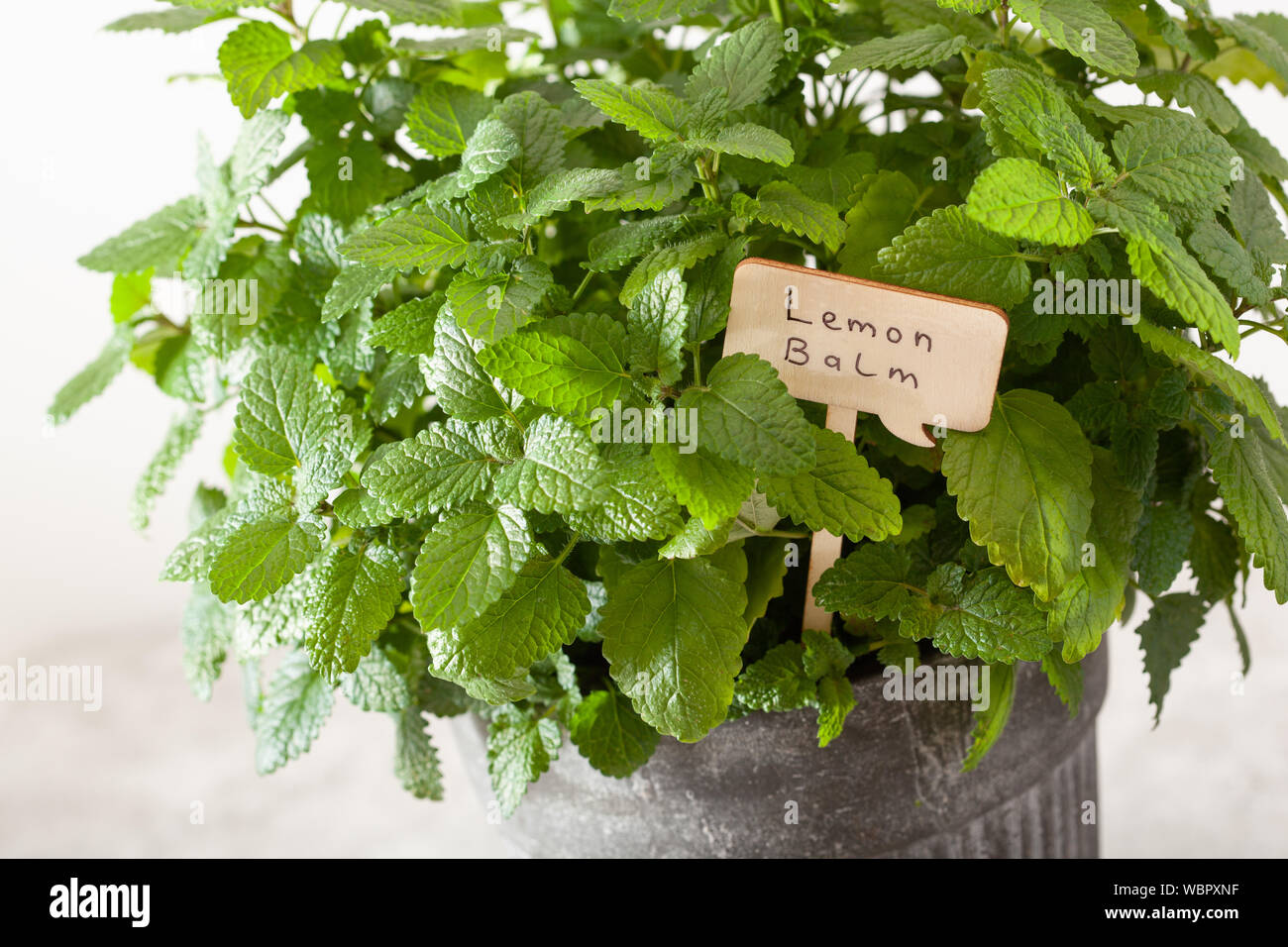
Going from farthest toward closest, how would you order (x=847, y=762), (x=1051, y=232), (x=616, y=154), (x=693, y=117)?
(x=616, y=154), (x=847, y=762), (x=693, y=117), (x=1051, y=232)

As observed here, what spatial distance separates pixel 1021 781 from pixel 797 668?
30 cm

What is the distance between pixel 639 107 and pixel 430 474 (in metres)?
0.28

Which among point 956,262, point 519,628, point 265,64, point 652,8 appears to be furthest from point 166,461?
point 956,262

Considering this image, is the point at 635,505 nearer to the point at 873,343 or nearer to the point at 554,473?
the point at 554,473

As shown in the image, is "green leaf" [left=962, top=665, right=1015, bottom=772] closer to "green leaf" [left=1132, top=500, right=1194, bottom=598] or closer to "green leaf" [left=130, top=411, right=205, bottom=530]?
"green leaf" [left=1132, top=500, right=1194, bottom=598]

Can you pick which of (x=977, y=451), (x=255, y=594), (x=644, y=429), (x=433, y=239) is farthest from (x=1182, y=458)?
(x=255, y=594)

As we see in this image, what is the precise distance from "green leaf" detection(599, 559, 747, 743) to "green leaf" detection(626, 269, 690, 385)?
132 millimetres

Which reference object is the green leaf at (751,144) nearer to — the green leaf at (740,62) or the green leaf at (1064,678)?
the green leaf at (740,62)

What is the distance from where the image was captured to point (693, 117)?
0.75m

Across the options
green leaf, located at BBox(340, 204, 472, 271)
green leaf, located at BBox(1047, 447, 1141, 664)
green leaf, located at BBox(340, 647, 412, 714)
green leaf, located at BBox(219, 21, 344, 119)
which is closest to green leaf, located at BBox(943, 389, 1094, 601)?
green leaf, located at BBox(1047, 447, 1141, 664)

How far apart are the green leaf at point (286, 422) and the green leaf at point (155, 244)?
21 centimetres

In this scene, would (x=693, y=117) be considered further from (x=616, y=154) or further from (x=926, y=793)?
(x=926, y=793)

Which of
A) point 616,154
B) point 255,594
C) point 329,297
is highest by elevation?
point 616,154

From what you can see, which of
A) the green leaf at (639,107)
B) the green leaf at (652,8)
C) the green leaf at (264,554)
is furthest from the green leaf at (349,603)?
the green leaf at (652,8)
